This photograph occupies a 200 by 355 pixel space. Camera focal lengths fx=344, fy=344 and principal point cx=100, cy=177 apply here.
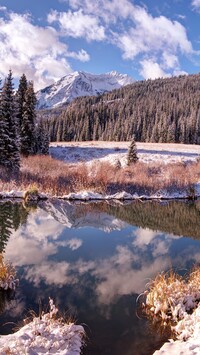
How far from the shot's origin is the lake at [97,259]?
756 centimetres

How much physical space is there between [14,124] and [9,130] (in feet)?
2.85

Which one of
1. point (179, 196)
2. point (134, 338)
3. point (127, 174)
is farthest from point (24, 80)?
point (134, 338)

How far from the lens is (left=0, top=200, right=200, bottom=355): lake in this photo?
7.56m

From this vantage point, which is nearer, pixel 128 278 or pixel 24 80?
pixel 128 278

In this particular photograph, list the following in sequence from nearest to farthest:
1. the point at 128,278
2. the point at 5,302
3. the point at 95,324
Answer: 1. the point at 95,324
2. the point at 5,302
3. the point at 128,278

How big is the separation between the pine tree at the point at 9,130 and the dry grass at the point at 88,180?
1415 mm

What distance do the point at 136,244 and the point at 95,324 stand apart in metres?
7.74

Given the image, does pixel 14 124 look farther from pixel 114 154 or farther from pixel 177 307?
pixel 177 307

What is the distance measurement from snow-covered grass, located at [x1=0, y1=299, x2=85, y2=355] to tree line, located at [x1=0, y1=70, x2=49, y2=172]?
86.5ft

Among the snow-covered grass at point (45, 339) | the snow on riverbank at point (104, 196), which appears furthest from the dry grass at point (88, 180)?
the snow-covered grass at point (45, 339)

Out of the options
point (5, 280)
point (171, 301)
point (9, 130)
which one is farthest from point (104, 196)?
point (171, 301)

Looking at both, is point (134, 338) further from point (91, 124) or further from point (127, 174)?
point (91, 124)

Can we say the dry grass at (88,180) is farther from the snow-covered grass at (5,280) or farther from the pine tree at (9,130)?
the snow-covered grass at (5,280)

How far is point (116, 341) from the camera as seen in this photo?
6.97 meters
